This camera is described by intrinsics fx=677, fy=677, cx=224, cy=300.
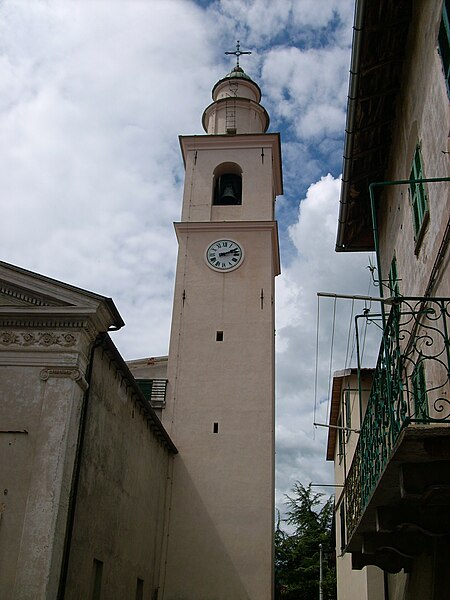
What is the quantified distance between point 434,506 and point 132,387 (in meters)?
10.2

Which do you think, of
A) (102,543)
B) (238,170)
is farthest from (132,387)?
(238,170)

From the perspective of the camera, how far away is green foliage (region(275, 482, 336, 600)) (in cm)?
3534

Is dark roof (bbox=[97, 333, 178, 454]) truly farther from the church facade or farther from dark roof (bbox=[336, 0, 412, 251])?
dark roof (bbox=[336, 0, 412, 251])

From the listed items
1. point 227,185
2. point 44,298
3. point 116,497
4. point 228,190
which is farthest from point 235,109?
point 116,497

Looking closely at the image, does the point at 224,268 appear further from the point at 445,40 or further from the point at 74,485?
the point at 445,40

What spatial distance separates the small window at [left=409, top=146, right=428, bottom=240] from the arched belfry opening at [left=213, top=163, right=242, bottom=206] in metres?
16.3

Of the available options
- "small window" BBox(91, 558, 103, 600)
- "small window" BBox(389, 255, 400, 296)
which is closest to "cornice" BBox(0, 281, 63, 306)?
"small window" BBox(91, 558, 103, 600)

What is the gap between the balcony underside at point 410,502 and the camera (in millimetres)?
5301

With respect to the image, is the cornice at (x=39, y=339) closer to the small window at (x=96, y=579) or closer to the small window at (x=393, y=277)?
the small window at (x=96, y=579)

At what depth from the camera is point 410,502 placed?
6727 millimetres

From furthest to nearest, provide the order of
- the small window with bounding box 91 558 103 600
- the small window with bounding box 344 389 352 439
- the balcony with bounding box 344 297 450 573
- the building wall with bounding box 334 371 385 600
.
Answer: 1. the small window with bounding box 344 389 352 439
2. the building wall with bounding box 334 371 385 600
3. the small window with bounding box 91 558 103 600
4. the balcony with bounding box 344 297 450 573

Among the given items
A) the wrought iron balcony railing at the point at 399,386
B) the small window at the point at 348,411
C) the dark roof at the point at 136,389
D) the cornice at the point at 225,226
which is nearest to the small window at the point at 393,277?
the wrought iron balcony railing at the point at 399,386

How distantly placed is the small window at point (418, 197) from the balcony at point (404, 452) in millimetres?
1052

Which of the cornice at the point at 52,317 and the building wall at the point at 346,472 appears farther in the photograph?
the building wall at the point at 346,472
